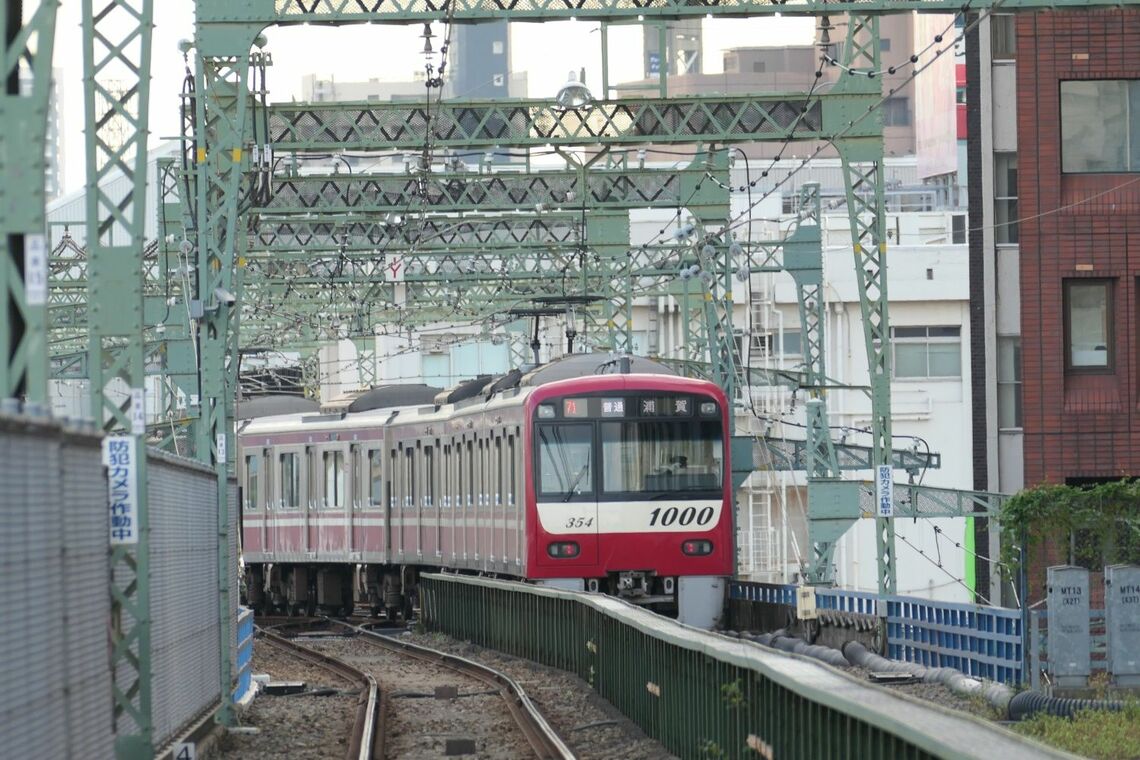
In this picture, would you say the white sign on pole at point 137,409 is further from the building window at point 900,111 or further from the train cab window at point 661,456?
the building window at point 900,111

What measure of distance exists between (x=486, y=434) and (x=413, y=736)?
9.61 metres

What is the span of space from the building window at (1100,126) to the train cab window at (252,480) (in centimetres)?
1425

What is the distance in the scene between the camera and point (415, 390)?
3431 cm

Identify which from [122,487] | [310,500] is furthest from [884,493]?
[122,487]

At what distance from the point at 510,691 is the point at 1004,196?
1661 centimetres

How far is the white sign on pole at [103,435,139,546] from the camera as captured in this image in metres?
11.0

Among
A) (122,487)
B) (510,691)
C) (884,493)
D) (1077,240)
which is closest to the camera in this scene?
(122,487)

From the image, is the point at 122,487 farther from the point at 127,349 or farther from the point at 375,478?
the point at 375,478

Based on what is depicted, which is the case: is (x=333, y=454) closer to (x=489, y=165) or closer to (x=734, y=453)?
(x=489, y=165)

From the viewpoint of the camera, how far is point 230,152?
806 inches

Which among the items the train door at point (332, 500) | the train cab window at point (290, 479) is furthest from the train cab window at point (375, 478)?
the train cab window at point (290, 479)

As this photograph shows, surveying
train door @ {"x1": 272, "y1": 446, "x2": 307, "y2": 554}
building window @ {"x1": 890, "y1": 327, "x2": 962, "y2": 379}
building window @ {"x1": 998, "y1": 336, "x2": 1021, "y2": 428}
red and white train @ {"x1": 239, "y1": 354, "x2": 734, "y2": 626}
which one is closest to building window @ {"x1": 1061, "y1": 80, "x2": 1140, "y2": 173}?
building window @ {"x1": 998, "y1": 336, "x2": 1021, "y2": 428}

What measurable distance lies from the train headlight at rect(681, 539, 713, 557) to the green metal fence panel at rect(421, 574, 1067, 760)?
1.76 m

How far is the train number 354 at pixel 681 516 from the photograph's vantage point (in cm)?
2273
